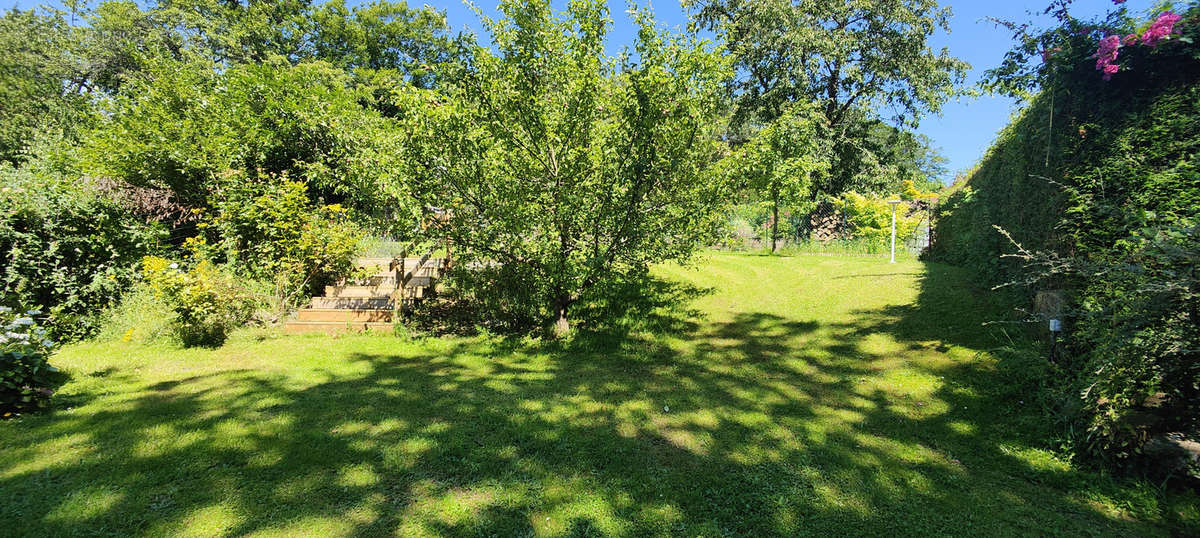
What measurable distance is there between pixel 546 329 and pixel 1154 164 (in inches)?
250

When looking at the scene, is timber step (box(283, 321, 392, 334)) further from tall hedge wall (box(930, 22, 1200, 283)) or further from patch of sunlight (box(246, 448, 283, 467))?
tall hedge wall (box(930, 22, 1200, 283))

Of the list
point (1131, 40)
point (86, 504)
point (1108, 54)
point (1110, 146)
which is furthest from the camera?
point (1110, 146)

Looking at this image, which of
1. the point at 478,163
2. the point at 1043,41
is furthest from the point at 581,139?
the point at 1043,41

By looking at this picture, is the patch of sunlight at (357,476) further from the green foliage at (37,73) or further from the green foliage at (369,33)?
the green foliage at (37,73)

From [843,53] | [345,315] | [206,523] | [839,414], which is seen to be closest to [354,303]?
[345,315]

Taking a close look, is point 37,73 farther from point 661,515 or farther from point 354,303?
point 661,515

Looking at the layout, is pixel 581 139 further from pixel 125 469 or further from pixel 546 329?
pixel 125 469

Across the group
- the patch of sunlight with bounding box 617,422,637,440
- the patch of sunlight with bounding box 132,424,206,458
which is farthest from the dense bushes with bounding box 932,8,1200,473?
the patch of sunlight with bounding box 132,424,206,458

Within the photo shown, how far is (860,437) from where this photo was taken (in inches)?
157

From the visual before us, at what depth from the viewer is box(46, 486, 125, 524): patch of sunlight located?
2804mm

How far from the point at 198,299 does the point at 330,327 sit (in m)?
1.63

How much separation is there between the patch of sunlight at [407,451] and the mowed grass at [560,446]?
17 millimetres

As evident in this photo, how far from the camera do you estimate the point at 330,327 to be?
24.5 ft

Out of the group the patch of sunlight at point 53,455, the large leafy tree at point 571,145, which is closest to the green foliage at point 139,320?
the patch of sunlight at point 53,455
